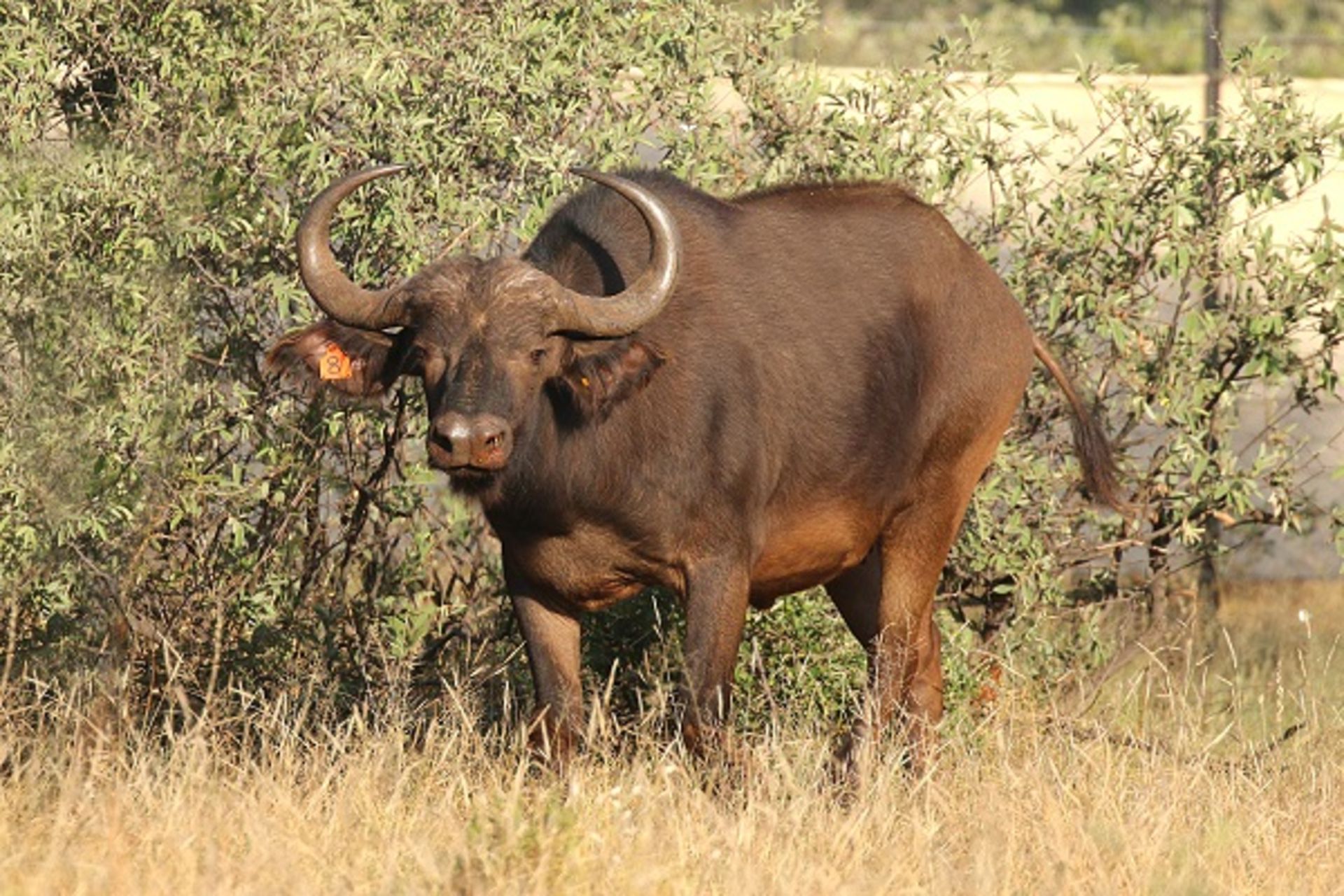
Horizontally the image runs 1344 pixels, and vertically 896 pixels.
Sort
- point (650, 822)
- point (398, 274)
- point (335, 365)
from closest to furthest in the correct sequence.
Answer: point (650, 822) < point (335, 365) < point (398, 274)

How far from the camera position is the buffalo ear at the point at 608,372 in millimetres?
6562

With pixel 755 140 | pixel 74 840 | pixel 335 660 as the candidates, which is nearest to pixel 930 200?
pixel 755 140

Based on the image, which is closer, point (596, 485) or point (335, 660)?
point (596, 485)

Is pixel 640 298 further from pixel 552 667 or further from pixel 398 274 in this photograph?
pixel 398 274

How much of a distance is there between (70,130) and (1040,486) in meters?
3.44

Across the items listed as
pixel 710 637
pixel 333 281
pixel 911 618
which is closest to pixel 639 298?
pixel 333 281

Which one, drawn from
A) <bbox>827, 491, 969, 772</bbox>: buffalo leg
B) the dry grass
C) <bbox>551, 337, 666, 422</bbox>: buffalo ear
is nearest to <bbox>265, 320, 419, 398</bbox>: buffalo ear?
<bbox>551, 337, 666, 422</bbox>: buffalo ear

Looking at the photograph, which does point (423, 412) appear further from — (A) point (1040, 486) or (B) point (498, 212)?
(A) point (1040, 486)

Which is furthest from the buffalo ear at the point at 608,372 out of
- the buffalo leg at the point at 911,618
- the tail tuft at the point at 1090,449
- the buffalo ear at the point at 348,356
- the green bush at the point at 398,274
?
the tail tuft at the point at 1090,449

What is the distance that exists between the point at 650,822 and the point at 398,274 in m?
2.86

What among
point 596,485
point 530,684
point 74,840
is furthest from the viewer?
point 530,684

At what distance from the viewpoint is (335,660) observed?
8.08m

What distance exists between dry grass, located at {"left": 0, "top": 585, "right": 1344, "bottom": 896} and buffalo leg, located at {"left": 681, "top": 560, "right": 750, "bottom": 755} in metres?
0.14

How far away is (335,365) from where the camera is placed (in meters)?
6.66
